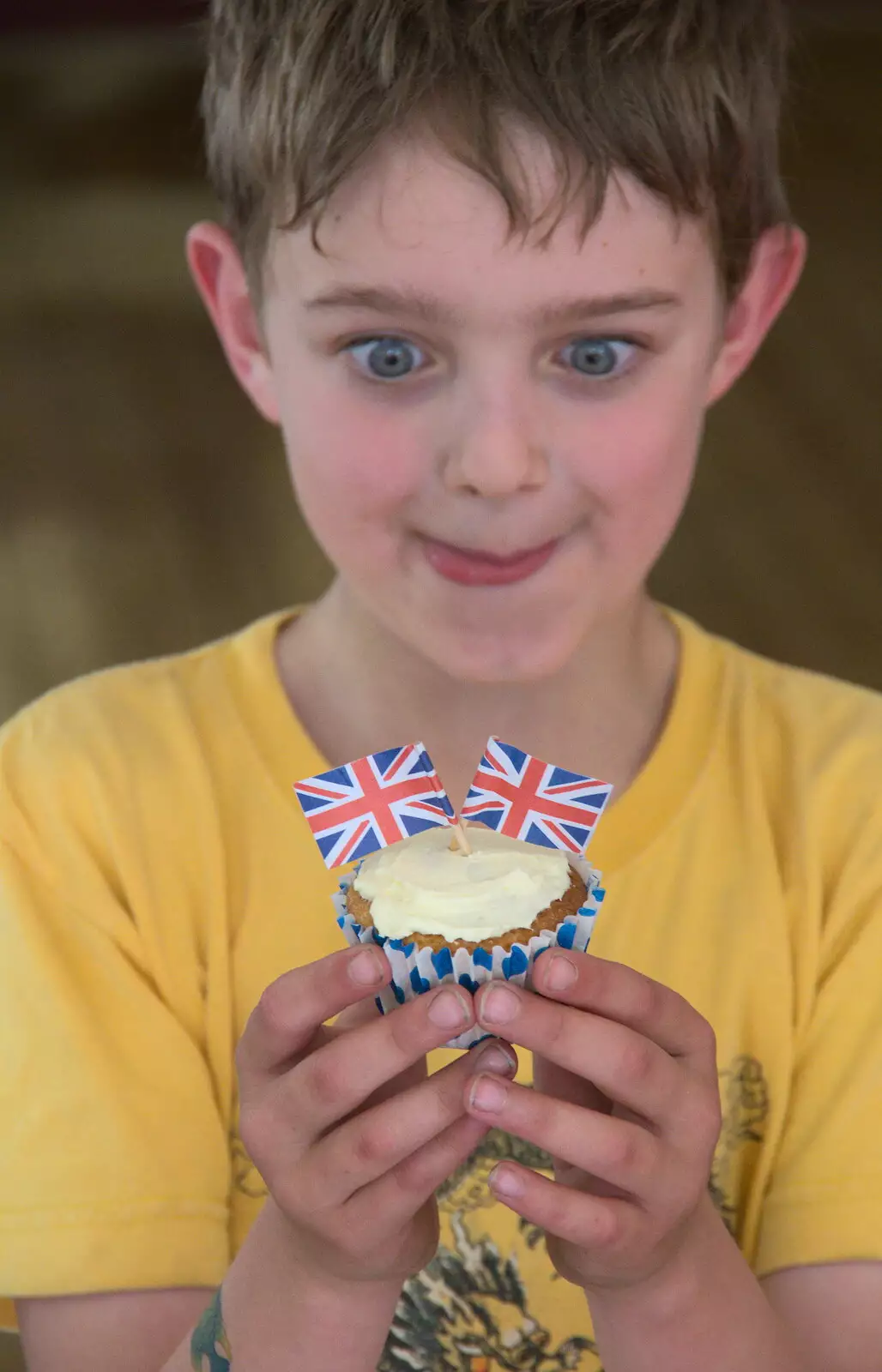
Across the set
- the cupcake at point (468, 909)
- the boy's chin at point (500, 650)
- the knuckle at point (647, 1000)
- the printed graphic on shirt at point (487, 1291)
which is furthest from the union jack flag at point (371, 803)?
the printed graphic on shirt at point (487, 1291)

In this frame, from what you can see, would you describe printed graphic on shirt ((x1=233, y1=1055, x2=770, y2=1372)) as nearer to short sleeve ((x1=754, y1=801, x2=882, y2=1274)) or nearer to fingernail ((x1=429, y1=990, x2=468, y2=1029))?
short sleeve ((x1=754, y1=801, x2=882, y2=1274))

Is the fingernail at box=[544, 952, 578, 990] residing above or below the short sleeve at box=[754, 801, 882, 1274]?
above

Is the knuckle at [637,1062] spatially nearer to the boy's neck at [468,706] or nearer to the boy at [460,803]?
the boy at [460,803]

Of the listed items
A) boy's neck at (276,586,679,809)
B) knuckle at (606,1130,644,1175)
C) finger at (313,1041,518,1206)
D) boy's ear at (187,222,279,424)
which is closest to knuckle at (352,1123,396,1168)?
finger at (313,1041,518,1206)

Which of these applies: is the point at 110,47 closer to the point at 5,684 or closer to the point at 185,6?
the point at 185,6

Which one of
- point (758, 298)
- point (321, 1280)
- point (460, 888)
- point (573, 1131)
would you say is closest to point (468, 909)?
point (460, 888)
